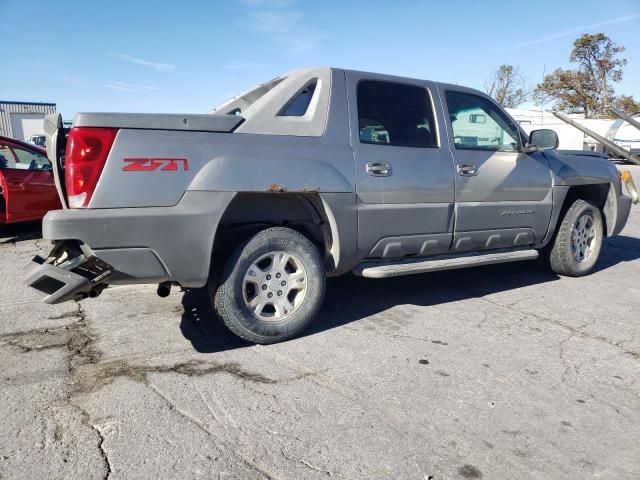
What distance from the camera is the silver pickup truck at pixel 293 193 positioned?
9.45 ft

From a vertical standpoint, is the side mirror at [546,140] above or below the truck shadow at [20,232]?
above

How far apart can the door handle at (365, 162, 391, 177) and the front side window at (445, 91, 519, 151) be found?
88 centimetres

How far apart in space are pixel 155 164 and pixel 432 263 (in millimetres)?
2325

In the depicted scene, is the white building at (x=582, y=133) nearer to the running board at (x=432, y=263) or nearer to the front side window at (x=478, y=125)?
the front side window at (x=478, y=125)

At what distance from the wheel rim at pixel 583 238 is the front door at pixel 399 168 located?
202 centimetres

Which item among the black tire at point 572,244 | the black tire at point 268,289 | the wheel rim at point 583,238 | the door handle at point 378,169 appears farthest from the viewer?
the wheel rim at point 583,238

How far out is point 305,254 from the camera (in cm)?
349

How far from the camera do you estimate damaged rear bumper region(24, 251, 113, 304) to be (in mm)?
2814

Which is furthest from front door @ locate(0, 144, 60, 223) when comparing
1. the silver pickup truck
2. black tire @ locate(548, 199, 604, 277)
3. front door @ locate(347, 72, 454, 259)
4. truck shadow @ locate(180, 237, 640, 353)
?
black tire @ locate(548, 199, 604, 277)

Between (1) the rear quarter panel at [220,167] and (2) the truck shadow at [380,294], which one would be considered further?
(2) the truck shadow at [380,294]

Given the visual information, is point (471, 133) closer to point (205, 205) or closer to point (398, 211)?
point (398, 211)

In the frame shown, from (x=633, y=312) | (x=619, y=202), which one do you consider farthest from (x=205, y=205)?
(x=619, y=202)

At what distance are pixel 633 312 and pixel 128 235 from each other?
4201 mm

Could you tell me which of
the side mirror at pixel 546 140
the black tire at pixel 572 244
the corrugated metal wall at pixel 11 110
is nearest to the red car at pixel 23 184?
the side mirror at pixel 546 140
